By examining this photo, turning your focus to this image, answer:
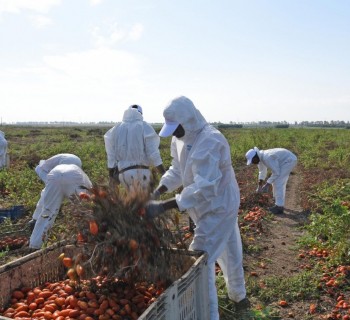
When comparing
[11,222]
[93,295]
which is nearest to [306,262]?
[93,295]

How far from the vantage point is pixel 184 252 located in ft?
9.15

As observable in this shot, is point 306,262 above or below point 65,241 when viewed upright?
below

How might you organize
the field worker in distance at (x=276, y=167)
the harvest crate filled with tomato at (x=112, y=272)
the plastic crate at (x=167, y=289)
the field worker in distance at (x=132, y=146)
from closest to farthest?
1. the plastic crate at (x=167, y=289)
2. the harvest crate filled with tomato at (x=112, y=272)
3. the field worker in distance at (x=132, y=146)
4. the field worker in distance at (x=276, y=167)

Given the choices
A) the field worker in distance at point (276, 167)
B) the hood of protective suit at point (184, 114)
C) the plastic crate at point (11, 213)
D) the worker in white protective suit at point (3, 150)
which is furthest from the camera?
the worker in white protective suit at point (3, 150)

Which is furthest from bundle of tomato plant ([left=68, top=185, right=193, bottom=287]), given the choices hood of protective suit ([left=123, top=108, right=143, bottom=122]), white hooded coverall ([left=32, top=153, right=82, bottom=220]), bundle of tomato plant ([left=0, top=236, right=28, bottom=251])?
bundle of tomato plant ([left=0, top=236, right=28, bottom=251])

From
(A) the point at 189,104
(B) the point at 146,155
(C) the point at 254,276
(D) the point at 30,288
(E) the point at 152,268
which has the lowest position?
(C) the point at 254,276

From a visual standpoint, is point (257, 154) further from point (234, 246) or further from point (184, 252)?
point (184, 252)

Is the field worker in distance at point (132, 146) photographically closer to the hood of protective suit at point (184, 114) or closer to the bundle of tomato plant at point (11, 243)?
the bundle of tomato plant at point (11, 243)

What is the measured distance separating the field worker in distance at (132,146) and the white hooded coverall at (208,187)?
1.66 metres

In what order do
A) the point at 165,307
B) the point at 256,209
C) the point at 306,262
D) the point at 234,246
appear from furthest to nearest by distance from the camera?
the point at 256,209 < the point at 306,262 < the point at 234,246 < the point at 165,307

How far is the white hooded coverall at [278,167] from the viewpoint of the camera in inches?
314

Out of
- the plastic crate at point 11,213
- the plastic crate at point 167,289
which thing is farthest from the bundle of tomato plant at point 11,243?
the plastic crate at point 167,289

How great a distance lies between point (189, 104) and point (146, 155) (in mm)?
2359

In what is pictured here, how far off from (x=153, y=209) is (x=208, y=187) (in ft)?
1.50
